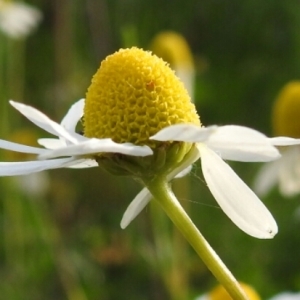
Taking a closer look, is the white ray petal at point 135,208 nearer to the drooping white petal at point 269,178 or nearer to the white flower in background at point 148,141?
the white flower in background at point 148,141

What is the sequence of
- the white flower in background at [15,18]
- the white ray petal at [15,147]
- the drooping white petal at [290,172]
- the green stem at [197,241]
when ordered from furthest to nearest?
1. the white flower in background at [15,18]
2. the drooping white petal at [290,172]
3. the white ray petal at [15,147]
4. the green stem at [197,241]

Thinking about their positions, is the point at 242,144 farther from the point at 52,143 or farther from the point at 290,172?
the point at 290,172

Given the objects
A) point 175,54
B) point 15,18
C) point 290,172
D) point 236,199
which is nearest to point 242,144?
point 236,199

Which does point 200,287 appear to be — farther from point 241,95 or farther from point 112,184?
point 241,95

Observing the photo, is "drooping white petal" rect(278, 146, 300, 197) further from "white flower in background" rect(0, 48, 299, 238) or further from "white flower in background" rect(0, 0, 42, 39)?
"white flower in background" rect(0, 0, 42, 39)

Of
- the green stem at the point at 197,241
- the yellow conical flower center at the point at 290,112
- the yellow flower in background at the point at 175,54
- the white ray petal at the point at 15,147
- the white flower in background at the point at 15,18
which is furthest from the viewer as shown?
the white flower in background at the point at 15,18

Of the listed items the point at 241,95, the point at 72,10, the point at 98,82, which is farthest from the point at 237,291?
the point at 72,10

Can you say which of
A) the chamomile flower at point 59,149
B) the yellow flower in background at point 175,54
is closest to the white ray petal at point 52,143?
the chamomile flower at point 59,149
